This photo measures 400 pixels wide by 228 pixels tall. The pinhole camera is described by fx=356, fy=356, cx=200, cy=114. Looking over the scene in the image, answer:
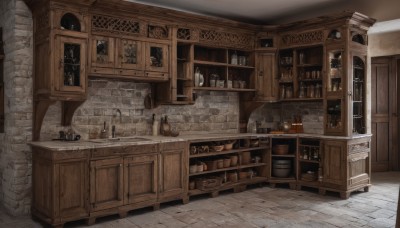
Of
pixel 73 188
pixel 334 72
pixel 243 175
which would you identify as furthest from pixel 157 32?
pixel 334 72

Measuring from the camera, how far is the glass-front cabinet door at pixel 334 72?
234 inches

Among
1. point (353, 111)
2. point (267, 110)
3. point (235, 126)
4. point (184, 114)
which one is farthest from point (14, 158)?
point (353, 111)

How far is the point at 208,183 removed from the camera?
5.63m

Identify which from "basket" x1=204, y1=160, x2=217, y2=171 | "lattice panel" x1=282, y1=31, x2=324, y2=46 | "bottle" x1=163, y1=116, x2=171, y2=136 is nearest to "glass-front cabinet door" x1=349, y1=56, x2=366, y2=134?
"lattice panel" x1=282, y1=31, x2=324, y2=46

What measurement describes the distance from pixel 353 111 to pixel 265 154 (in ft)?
5.60

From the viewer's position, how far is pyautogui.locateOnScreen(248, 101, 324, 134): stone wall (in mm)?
6734

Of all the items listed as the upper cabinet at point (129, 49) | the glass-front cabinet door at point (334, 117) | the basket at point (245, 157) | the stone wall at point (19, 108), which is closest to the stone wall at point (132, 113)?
the stone wall at point (19, 108)

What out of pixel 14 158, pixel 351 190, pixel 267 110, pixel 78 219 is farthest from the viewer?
pixel 267 110

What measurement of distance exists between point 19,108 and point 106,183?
4.99 ft

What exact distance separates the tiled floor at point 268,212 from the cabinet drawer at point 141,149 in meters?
0.85

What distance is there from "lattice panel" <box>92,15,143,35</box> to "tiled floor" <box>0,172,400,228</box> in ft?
8.33

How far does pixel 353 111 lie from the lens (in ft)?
20.4

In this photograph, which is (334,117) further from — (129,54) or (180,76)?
(129,54)

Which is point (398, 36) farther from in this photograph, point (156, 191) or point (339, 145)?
point (156, 191)
